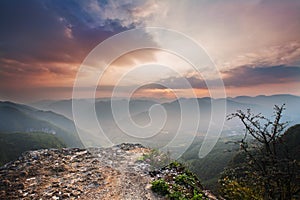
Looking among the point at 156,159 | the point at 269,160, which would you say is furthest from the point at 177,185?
the point at 156,159

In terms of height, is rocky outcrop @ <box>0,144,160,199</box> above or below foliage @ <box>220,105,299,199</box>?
below

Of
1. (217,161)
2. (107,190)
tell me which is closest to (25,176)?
(107,190)

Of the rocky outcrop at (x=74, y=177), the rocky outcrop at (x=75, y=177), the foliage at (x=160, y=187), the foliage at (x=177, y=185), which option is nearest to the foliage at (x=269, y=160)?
the foliage at (x=177, y=185)

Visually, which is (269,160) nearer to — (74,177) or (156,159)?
(156,159)

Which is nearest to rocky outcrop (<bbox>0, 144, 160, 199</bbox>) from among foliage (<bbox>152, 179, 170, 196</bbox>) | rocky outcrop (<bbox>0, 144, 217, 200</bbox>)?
rocky outcrop (<bbox>0, 144, 217, 200</bbox>)

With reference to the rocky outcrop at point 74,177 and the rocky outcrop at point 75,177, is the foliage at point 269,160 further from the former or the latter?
the rocky outcrop at point 74,177

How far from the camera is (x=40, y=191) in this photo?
1162 cm

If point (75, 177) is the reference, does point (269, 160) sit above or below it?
above

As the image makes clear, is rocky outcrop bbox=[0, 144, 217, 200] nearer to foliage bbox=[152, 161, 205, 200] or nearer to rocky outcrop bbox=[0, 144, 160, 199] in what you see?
rocky outcrop bbox=[0, 144, 160, 199]

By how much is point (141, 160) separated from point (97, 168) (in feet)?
12.8

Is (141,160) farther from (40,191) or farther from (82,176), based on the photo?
(40,191)

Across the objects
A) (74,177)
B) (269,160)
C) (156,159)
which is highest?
(269,160)

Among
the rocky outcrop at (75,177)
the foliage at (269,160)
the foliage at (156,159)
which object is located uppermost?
the foliage at (269,160)

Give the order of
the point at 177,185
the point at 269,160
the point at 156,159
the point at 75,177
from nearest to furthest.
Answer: the point at 269,160 < the point at 177,185 < the point at 75,177 < the point at 156,159
